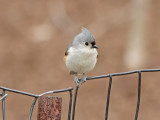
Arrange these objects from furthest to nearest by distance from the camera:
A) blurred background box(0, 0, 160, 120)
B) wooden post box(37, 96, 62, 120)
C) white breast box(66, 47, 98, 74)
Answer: blurred background box(0, 0, 160, 120)
white breast box(66, 47, 98, 74)
wooden post box(37, 96, 62, 120)

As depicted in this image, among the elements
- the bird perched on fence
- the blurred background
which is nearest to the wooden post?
the bird perched on fence

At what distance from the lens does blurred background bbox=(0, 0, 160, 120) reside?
6.96m

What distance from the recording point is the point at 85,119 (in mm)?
6504

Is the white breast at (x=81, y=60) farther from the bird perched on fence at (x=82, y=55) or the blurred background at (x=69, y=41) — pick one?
the blurred background at (x=69, y=41)

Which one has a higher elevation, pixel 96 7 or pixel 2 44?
pixel 96 7

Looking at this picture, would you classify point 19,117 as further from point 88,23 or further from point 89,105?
point 88,23

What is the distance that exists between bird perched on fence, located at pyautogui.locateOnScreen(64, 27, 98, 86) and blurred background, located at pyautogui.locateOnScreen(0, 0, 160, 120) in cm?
271

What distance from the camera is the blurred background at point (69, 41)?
6965 mm

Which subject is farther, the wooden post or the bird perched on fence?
the bird perched on fence

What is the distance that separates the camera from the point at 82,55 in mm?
3943

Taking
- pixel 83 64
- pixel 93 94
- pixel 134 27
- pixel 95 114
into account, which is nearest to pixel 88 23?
pixel 134 27

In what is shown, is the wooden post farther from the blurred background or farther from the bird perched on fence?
the blurred background

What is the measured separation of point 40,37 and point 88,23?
148 cm

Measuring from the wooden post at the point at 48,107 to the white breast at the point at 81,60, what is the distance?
148 cm
